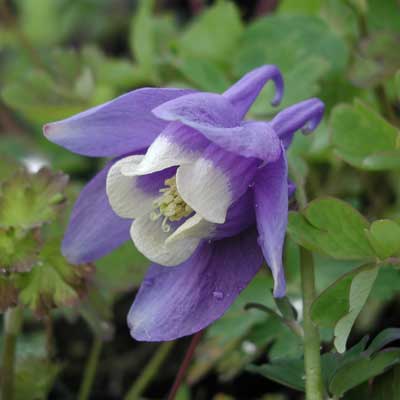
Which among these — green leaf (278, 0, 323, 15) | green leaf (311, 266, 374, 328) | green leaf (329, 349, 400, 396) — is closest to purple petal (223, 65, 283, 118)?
green leaf (311, 266, 374, 328)

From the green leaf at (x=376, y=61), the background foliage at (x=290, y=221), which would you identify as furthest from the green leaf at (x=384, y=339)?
the green leaf at (x=376, y=61)

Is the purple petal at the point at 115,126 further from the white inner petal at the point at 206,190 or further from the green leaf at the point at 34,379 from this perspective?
the green leaf at the point at 34,379

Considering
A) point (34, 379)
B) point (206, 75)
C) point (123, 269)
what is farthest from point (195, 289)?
point (206, 75)

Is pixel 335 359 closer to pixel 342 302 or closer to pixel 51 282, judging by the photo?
pixel 342 302

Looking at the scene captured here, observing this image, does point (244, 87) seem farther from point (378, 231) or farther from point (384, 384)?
point (384, 384)

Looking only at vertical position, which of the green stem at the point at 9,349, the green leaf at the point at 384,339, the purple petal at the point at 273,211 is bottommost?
the green stem at the point at 9,349

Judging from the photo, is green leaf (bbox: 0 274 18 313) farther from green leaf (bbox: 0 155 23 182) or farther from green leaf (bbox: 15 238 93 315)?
green leaf (bbox: 0 155 23 182)
